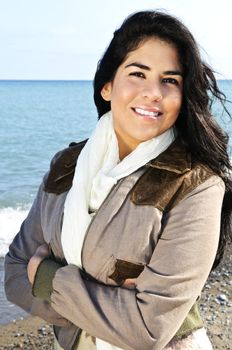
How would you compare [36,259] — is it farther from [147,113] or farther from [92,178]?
[147,113]

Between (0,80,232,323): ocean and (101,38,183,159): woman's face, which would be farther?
(0,80,232,323): ocean

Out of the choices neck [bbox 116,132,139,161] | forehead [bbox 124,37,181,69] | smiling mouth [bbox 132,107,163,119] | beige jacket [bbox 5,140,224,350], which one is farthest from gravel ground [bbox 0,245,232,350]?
forehead [bbox 124,37,181,69]

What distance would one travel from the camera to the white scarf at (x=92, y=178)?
7.16 feet

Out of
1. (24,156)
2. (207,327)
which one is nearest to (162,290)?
(207,327)

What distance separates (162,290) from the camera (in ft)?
6.46

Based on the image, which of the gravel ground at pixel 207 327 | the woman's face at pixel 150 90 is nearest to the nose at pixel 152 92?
the woman's face at pixel 150 90

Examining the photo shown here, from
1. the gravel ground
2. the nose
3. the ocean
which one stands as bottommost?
the ocean

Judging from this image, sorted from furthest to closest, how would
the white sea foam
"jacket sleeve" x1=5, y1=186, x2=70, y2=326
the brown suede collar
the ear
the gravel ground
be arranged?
the white sea foam → the gravel ground → the ear → "jacket sleeve" x1=5, y1=186, x2=70, y2=326 → the brown suede collar

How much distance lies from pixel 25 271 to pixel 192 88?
3.69ft

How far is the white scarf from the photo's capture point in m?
2.18

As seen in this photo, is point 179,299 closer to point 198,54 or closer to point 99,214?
point 99,214

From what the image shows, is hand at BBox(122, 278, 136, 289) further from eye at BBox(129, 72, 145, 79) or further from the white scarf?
eye at BBox(129, 72, 145, 79)

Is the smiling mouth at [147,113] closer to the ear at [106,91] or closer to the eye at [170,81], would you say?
the eye at [170,81]

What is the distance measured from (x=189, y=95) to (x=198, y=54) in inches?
6.9
